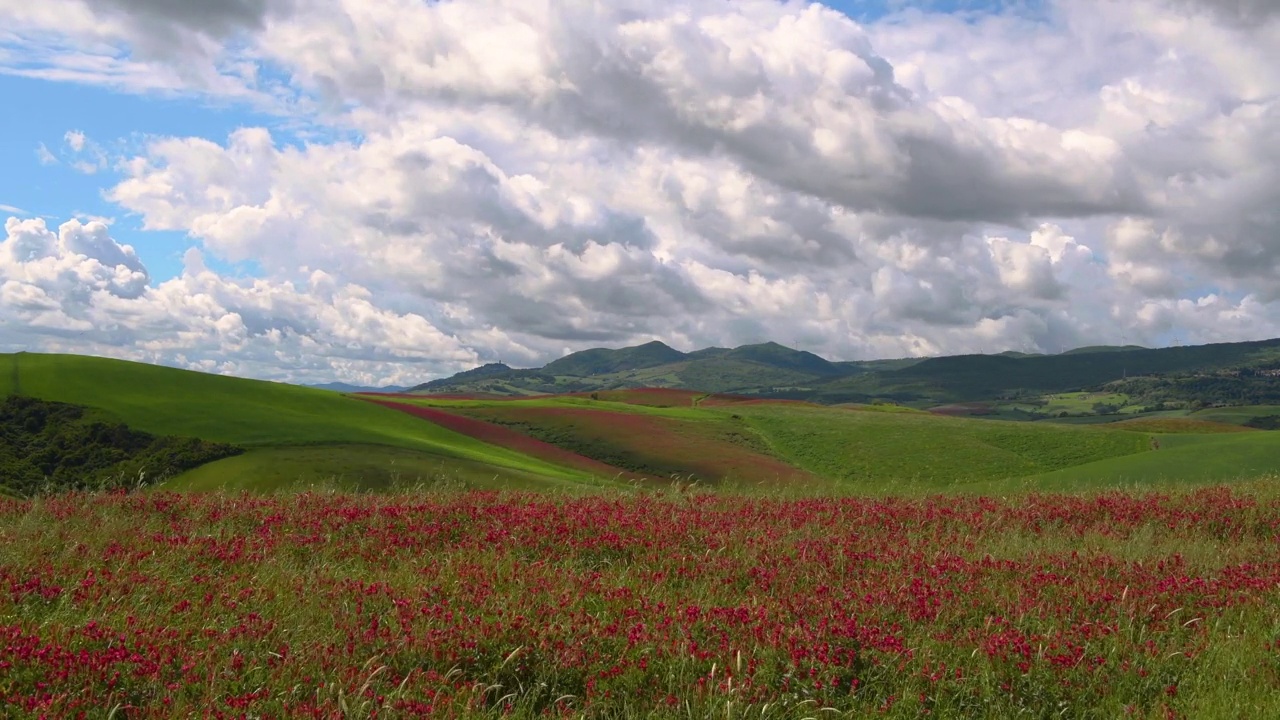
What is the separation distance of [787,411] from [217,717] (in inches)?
3397

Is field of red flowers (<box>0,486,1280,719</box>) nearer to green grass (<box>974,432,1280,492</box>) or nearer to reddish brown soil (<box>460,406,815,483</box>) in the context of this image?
green grass (<box>974,432,1280,492</box>)

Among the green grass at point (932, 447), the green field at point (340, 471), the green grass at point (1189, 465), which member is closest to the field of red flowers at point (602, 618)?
the green field at point (340, 471)

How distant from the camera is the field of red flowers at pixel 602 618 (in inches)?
232

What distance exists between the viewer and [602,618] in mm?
7609

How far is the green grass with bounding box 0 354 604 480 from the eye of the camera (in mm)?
43375

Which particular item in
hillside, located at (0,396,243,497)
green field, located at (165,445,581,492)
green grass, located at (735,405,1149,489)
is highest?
hillside, located at (0,396,243,497)

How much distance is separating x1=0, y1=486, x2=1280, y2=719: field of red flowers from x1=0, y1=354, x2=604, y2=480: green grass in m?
29.7

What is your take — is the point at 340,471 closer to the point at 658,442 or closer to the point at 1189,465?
the point at 658,442

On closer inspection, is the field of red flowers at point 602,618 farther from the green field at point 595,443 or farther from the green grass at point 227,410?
the green grass at point 227,410

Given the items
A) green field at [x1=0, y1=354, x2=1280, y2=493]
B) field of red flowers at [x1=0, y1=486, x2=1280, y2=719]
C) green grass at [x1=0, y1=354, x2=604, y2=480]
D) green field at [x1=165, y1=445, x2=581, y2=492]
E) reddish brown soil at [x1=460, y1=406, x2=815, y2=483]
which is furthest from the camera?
reddish brown soil at [x1=460, y1=406, x2=815, y2=483]


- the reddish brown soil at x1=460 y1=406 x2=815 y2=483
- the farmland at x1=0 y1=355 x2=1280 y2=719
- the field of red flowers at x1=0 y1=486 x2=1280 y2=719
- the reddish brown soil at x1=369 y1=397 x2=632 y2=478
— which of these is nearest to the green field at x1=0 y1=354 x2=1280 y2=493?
the reddish brown soil at x1=460 y1=406 x2=815 y2=483

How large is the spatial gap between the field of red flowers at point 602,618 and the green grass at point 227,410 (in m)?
29.7

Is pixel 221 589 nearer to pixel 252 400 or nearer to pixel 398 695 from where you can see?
pixel 398 695

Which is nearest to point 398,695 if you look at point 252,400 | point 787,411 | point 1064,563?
point 1064,563
